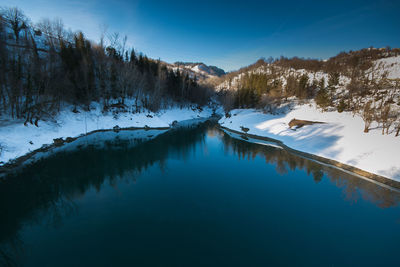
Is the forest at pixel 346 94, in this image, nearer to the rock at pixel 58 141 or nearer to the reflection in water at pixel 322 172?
the reflection in water at pixel 322 172

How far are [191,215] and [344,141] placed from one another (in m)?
19.2

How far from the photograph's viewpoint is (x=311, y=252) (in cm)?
609

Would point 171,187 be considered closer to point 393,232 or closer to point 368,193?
point 393,232

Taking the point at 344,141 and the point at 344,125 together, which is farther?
the point at 344,125

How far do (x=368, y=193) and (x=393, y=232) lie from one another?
383 cm

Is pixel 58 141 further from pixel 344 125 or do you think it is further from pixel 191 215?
pixel 344 125

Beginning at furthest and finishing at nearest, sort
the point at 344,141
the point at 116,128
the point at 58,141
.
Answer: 1. the point at 116,128
2. the point at 58,141
3. the point at 344,141

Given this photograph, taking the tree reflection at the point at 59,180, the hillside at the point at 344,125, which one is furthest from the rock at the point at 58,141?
the hillside at the point at 344,125

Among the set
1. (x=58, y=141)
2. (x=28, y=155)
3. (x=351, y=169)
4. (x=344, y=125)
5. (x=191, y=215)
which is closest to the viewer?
(x=191, y=215)

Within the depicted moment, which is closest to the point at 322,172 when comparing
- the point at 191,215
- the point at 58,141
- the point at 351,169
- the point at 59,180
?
the point at 351,169

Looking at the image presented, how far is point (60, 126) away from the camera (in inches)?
839

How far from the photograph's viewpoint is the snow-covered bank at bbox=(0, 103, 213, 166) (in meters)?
13.9

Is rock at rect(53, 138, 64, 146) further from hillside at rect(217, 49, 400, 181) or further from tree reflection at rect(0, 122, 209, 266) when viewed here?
hillside at rect(217, 49, 400, 181)

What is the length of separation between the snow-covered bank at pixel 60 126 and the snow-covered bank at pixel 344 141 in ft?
76.6
